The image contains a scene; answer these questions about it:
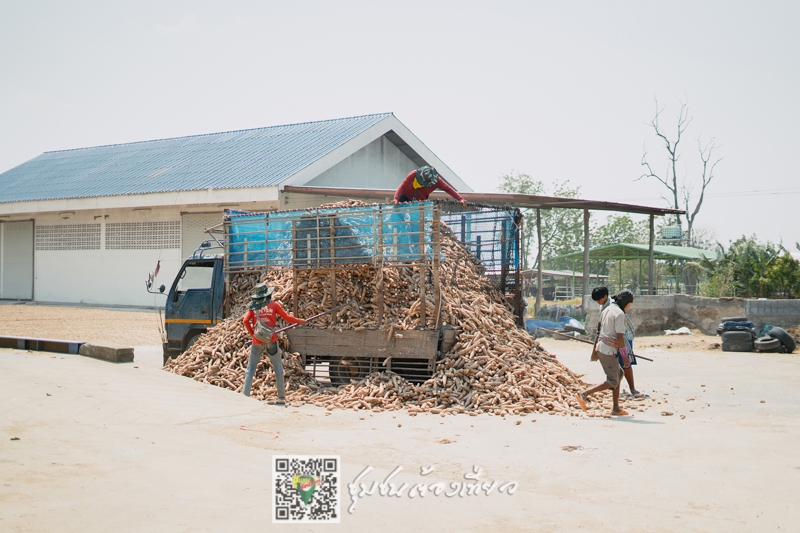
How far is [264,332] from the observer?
31.7 feet

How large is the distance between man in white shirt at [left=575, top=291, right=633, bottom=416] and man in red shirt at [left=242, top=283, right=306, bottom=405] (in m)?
3.79

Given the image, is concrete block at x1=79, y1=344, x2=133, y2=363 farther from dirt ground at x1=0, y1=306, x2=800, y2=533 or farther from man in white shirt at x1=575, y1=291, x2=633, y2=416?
man in white shirt at x1=575, y1=291, x2=633, y2=416

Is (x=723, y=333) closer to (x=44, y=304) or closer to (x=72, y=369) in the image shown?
(x=72, y=369)

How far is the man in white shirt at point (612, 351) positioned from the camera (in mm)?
8961

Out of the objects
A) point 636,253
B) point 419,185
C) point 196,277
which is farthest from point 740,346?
point 636,253

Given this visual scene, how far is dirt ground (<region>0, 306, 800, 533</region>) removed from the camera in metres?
4.97

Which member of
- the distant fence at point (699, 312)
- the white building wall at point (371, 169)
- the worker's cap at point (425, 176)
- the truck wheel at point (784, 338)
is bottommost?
the truck wheel at point (784, 338)

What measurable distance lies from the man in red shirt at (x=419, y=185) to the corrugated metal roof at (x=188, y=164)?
10843 mm

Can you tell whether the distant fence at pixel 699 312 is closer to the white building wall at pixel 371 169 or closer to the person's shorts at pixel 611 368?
the white building wall at pixel 371 169

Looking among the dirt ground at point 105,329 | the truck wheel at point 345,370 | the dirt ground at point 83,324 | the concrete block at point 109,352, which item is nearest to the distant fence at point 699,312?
the dirt ground at point 105,329

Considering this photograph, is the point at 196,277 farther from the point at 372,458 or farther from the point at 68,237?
the point at 68,237

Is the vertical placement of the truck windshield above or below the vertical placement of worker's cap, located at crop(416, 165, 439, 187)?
below

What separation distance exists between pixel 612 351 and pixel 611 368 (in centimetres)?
21

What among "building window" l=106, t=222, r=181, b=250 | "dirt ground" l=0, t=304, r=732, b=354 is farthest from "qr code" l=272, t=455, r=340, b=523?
"building window" l=106, t=222, r=181, b=250
